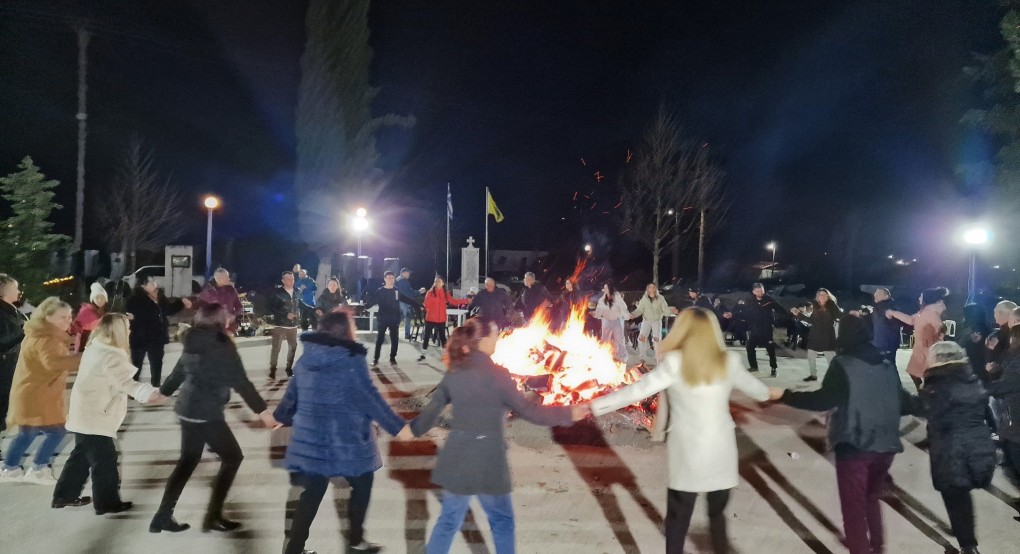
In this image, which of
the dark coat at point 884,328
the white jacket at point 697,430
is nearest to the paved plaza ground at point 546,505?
the white jacket at point 697,430

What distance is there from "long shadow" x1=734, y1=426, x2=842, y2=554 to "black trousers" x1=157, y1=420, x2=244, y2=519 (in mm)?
4444

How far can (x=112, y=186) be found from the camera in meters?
39.5

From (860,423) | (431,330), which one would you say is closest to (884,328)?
(860,423)

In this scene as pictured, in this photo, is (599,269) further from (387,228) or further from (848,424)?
(848,424)

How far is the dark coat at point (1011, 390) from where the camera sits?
18.3 ft

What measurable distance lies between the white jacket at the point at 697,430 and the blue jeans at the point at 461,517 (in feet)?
3.25

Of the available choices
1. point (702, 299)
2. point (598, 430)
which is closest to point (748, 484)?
point (598, 430)

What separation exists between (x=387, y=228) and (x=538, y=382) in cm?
4249

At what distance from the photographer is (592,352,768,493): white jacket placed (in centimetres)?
400

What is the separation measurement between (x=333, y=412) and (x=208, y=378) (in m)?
1.30

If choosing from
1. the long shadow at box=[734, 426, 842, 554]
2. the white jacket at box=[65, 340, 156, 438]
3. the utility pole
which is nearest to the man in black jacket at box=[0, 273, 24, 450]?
the white jacket at box=[65, 340, 156, 438]

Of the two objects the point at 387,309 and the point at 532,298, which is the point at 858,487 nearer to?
the point at 387,309

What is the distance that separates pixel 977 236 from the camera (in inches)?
599

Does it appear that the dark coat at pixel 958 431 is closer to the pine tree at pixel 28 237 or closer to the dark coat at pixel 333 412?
the dark coat at pixel 333 412
